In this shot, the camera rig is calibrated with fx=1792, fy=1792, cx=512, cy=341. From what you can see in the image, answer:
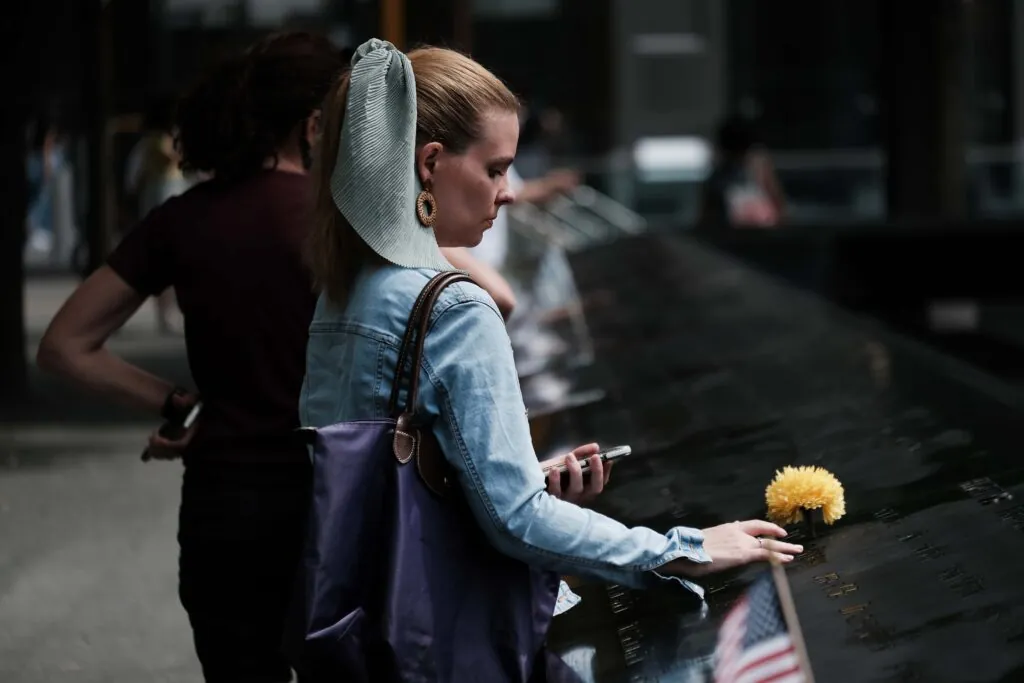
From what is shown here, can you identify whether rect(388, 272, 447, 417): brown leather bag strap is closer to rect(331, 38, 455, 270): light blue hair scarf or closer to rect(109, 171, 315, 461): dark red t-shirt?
rect(331, 38, 455, 270): light blue hair scarf

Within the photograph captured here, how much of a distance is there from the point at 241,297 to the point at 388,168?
0.87 m

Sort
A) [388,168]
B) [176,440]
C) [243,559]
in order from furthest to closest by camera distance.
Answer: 1. [176,440]
2. [243,559]
3. [388,168]

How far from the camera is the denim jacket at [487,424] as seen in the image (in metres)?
2.23

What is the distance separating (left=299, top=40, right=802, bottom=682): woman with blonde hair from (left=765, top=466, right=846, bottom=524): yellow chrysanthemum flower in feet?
1.43

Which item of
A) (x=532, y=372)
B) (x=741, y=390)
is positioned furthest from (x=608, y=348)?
(x=741, y=390)

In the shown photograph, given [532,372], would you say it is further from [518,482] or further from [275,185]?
[518,482]

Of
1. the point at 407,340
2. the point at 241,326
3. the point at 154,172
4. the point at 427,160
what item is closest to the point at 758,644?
the point at 407,340

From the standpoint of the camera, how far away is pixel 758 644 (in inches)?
102

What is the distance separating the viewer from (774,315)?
7039 mm

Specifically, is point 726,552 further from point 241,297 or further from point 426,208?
point 241,297

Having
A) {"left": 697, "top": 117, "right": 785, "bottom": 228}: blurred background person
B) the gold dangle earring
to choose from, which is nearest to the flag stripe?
the gold dangle earring

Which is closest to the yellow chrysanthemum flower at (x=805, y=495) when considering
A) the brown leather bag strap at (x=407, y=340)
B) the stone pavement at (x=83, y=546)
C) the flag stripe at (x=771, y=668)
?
the flag stripe at (x=771, y=668)

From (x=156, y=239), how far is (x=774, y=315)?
420 centimetres

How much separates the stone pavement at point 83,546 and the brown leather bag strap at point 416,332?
8.74ft
